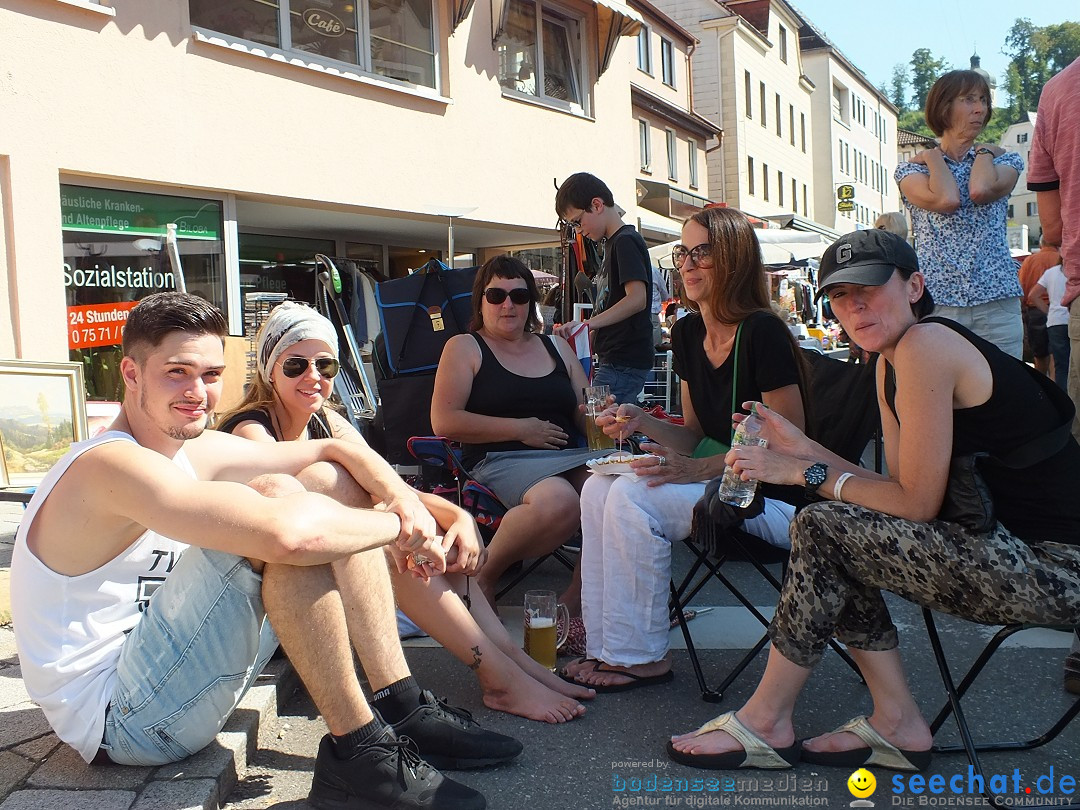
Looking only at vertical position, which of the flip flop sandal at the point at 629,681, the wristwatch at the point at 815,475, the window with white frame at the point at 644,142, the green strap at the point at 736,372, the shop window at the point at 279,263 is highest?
the window with white frame at the point at 644,142

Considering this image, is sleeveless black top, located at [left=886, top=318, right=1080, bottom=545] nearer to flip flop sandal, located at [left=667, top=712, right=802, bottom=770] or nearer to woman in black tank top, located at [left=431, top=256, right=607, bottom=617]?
flip flop sandal, located at [left=667, top=712, right=802, bottom=770]

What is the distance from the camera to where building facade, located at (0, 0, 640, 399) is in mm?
7836

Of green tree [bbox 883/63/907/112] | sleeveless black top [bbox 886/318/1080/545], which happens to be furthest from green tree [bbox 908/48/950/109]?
sleeveless black top [bbox 886/318/1080/545]

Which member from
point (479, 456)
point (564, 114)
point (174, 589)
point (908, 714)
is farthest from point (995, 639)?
point (564, 114)

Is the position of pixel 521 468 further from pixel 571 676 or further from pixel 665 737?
pixel 665 737

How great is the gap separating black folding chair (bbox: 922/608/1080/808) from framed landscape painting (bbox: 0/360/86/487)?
438cm

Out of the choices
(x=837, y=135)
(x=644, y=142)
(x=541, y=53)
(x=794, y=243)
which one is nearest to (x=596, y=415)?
(x=541, y=53)

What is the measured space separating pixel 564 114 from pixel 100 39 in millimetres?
7201

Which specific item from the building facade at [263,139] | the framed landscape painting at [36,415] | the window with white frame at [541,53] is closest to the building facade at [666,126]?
the window with white frame at [541,53]

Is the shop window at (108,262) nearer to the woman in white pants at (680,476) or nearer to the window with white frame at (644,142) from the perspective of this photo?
the woman in white pants at (680,476)

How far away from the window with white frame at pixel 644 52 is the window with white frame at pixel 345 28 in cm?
1270

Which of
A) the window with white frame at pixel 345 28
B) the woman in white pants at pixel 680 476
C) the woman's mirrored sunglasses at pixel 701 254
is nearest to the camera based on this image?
the woman in white pants at pixel 680 476

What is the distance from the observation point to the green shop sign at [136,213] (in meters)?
8.23

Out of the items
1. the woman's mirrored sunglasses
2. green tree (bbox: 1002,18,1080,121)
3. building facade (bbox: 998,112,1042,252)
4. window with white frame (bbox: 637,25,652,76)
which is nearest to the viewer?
the woman's mirrored sunglasses
